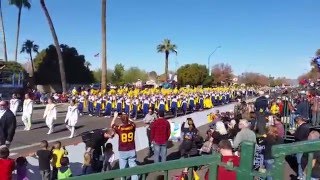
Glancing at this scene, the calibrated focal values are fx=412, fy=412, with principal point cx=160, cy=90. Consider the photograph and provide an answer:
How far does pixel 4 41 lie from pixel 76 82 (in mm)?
13182

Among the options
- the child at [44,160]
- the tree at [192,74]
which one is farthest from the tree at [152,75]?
the child at [44,160]

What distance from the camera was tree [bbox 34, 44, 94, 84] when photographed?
196 ft

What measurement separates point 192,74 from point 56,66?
2007 cm

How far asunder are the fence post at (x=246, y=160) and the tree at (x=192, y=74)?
5944cm

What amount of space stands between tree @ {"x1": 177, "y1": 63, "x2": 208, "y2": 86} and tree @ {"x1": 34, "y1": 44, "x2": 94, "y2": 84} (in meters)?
15.2

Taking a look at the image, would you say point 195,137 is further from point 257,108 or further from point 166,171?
point 166,171

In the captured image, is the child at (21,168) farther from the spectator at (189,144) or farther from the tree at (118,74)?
the tree at (118,74)

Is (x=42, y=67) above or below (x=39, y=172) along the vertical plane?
above

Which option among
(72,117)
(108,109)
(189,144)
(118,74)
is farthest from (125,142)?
(118,74)

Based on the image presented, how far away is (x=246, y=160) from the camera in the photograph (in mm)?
2201

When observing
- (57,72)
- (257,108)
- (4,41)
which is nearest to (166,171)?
(257,108)

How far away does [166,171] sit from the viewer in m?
2.56

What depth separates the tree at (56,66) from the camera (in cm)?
5972

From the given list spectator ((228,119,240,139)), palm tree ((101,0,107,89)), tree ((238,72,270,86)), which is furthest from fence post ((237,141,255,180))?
tree ((238,72,270,86))
